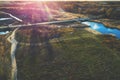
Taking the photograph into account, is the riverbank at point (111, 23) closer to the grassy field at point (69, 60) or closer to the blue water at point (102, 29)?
the blue water at point (102, 29)

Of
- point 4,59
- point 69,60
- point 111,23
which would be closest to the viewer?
point 69,60

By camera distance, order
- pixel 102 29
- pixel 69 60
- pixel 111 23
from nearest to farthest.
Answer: pixel 69 60
pixel 102 29
pixel 111 23

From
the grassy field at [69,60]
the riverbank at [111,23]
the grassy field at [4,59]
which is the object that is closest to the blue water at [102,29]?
the riverbank at [111,23]

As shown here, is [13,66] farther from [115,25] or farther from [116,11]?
[116,11]

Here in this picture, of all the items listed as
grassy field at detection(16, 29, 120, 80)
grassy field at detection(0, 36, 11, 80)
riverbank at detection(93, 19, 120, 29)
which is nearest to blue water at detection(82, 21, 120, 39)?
riverbank at detection(93, 19, 120, 29)

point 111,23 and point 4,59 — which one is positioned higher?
point 4,59

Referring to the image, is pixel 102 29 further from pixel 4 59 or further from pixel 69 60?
pixel 4 59

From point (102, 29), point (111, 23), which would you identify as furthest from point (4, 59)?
point (111, 23)

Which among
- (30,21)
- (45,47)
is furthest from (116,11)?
(45,47)

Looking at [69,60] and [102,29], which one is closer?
[69,60]
